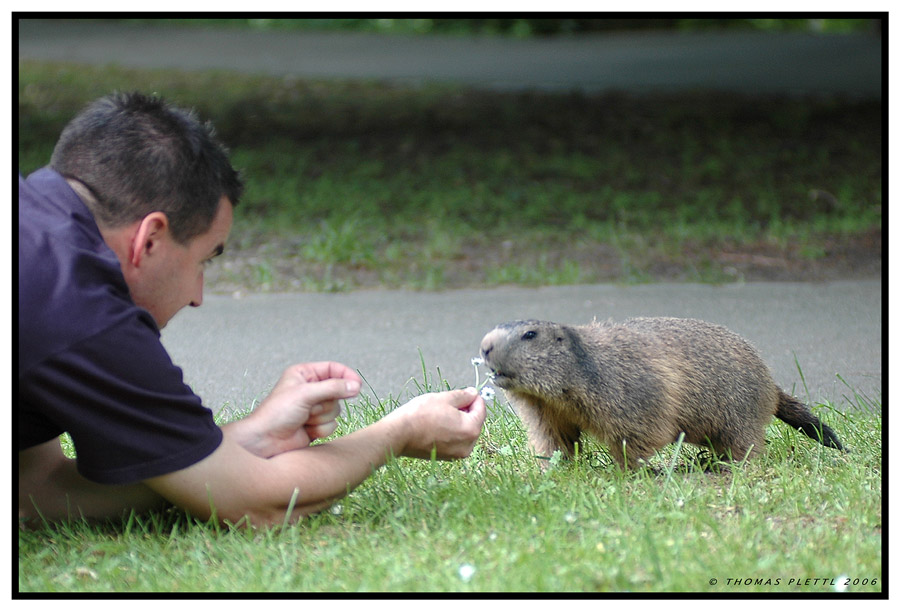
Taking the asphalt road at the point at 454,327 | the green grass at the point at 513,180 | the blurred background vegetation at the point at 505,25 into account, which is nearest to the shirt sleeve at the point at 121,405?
the asphalt road at the point at 454,327

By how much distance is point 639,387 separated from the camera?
3.38 m

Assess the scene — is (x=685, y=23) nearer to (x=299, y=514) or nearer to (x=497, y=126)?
(x=497, y=126)

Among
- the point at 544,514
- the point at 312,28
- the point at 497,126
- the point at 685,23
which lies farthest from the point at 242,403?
the point at 685,23

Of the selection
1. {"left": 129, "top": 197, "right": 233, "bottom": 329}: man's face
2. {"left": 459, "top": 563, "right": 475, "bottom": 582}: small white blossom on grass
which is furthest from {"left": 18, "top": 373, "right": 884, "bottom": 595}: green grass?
{"left": 129, "top": 197, "right": 233, "bottom": 329}: man's face

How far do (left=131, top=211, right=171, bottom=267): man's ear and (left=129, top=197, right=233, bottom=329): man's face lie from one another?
0.05ft

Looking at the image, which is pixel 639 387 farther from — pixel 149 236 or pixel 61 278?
pixel 61 278

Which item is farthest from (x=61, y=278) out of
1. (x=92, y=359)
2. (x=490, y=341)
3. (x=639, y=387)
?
(x=639, y=387)

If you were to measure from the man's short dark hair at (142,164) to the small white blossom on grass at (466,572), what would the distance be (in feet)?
3.89

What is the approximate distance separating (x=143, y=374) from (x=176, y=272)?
425mm

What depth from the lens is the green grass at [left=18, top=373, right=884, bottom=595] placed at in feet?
8.39

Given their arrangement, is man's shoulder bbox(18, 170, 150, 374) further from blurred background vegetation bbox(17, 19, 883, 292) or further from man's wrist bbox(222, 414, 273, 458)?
blurred background vegetation bbox(17, 19, 883, 292)

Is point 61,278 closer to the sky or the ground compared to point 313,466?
closer to the sky

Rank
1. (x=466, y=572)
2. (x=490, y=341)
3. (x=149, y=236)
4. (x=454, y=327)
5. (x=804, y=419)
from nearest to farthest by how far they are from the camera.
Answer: (x=466, y=572) → (x=149, y=236) → (x=490, y=341) → (x=804, y=419) → (x=454, y=327)

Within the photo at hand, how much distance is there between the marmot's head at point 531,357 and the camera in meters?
3.22
